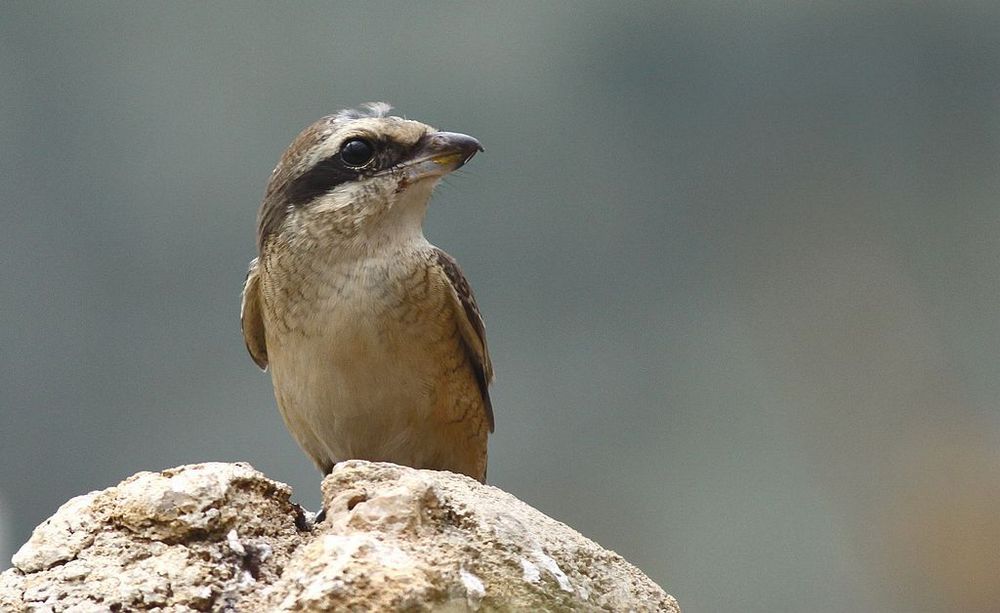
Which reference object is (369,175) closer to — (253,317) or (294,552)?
(253,317)

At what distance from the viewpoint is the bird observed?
415 centimetres

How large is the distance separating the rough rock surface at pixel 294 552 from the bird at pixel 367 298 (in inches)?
50.2

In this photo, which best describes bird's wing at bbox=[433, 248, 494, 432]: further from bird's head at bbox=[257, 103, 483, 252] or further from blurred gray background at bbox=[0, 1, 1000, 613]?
blurred gray background at bbox=[0, 1, 1000, 613]

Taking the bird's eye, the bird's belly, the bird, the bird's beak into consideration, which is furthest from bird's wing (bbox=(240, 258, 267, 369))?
the bird's beak

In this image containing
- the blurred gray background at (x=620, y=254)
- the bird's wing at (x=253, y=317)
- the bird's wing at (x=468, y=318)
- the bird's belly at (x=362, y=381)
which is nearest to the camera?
the bird's belly at (x=362, y=381)

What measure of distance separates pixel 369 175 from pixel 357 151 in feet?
0.29

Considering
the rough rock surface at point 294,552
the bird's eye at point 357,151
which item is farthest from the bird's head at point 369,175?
the rough rock surface at point 294,552

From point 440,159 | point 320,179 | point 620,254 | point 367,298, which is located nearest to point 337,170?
point 320,179

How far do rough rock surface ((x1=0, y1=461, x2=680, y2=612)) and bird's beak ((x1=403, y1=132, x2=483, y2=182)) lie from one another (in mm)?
1510

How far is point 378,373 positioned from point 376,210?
538 mm

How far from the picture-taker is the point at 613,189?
8336 mm

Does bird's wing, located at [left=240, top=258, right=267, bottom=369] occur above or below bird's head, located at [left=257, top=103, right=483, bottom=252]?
below

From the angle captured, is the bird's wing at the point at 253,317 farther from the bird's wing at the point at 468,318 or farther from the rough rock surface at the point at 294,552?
the rough rock surface at the point at 294,552

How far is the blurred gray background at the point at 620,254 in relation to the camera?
7.81 meters
